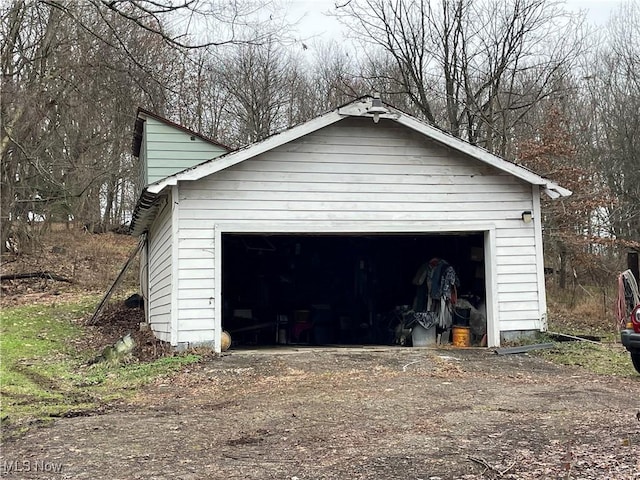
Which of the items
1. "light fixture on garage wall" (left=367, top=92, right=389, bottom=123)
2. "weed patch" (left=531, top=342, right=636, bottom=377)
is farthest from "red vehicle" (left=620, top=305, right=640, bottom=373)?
"light fixture on garage wall" (left=367, top=92, right=389, bottom=123)

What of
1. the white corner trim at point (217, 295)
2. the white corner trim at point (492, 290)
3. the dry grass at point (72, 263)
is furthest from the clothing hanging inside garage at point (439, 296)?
the dry grass at point (72, 263)

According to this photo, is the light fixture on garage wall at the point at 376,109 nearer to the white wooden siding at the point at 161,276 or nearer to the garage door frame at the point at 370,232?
the garage door frame at the point at 370,232

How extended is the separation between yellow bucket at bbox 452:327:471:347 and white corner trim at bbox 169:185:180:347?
5.17m

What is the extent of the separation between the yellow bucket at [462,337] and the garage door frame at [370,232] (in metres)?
0.60

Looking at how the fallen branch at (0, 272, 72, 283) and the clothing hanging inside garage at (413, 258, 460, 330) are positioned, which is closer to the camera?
the clothing hanging inside garage at (413, 258, 460, 330)

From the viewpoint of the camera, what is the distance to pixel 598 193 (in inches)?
752

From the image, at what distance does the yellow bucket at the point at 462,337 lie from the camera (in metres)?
11.5

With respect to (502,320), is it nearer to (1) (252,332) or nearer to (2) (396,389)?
(2) (396,389)

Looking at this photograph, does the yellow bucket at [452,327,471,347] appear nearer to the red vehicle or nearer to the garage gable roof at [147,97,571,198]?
the garage gable roof at [147,97,571,198]

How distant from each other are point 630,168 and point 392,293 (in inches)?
526

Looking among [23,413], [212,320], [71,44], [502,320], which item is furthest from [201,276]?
[71,44]

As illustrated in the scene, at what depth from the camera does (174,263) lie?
983cm

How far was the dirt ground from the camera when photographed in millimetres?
4344

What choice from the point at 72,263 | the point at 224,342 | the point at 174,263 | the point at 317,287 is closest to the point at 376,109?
the point at 174,263
